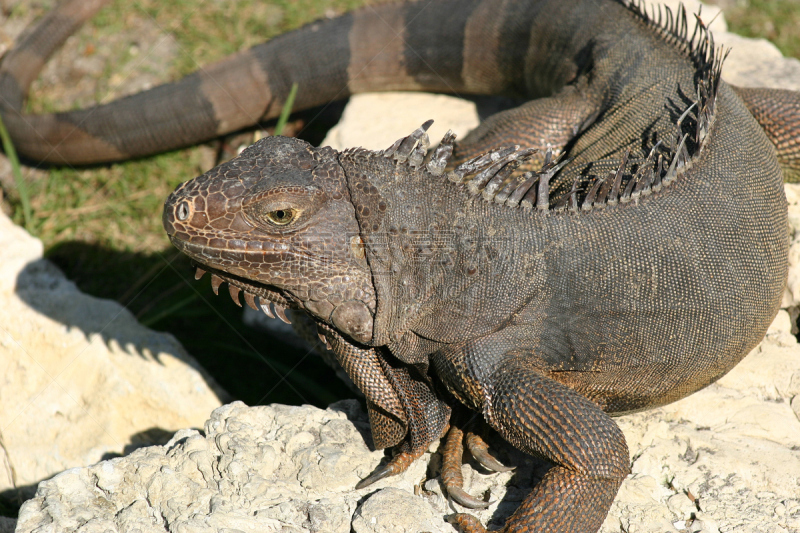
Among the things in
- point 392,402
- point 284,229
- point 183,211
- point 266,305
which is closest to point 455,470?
point 392,402

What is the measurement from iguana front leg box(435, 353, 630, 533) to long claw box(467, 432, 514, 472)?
246 mm

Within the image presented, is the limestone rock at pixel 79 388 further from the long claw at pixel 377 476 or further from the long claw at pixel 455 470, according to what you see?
the long claw at pixel 455 470

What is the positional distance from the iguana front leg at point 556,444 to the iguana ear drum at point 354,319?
446mm

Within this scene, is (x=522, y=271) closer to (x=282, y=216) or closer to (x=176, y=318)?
(x=282, y=216)

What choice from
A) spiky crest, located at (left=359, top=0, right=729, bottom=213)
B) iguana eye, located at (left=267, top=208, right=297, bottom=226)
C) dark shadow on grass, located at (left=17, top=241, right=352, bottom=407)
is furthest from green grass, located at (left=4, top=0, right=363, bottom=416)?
spiky crest, located at (left=359, top=0, right=729, bottom=213)

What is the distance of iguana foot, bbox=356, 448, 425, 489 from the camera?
2832mm

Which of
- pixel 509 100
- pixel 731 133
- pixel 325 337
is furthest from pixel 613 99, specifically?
pixel 325 337

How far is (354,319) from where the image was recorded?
2730 millimetres

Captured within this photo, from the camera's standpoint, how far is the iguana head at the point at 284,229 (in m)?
2.61

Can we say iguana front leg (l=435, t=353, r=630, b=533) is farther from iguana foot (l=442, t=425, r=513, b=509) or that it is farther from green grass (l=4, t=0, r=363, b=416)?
green grass (l=4, t=0, r=363, b=416)

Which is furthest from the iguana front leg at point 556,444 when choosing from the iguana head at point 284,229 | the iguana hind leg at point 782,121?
the iguana hind leg at point 782,121

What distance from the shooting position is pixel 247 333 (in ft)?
16.3

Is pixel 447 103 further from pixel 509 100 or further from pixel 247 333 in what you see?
pixel 247 333

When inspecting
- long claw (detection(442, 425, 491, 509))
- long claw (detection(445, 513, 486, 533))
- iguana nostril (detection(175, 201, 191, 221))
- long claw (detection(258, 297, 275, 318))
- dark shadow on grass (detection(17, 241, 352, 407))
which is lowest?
dark shadow on grass (detection(17, 241, 352, 407))
